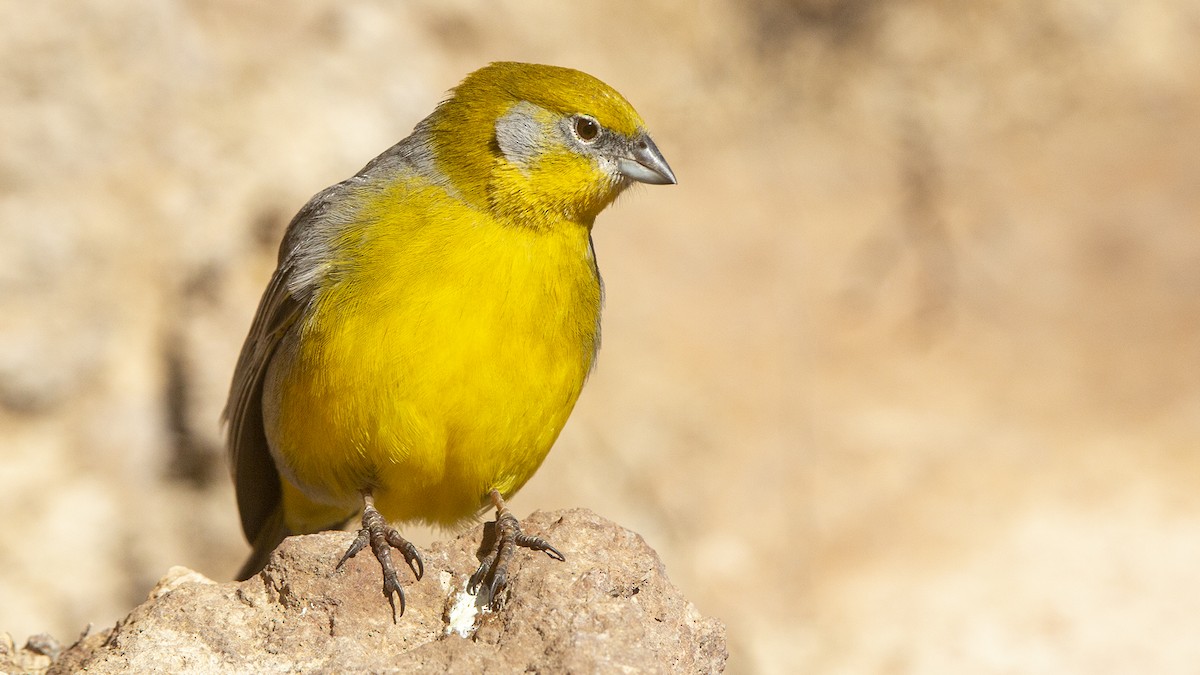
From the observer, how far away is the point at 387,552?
3.82 metres

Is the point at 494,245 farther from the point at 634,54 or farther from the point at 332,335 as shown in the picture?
the point at 634,54

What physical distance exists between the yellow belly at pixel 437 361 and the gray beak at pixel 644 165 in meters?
0.28

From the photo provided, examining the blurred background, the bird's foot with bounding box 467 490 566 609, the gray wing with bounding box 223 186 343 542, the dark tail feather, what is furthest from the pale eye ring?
the blurred background

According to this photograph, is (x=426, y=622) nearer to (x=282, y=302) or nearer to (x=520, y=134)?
(x=282, y=302)

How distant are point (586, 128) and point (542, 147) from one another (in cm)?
20

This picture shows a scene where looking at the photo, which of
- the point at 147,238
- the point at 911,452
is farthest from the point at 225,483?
the point at 911,452

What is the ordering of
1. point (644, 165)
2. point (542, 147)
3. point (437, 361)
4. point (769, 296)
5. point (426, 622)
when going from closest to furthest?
point (426, 622), point (437, 361), point (542, 147), point (644, 165), point (769, 296)

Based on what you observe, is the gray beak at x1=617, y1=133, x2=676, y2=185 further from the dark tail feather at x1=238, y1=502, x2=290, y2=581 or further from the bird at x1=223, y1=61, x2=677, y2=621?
the dark tail feather at x1=238, y1=502, x2=290, y2=581

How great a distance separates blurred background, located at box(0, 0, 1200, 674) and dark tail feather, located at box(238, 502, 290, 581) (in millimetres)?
2360

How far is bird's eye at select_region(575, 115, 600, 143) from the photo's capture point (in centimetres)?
468

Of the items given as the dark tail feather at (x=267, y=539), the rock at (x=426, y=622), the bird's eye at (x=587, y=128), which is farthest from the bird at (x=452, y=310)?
the dark tail feather at (x=267, y=539)

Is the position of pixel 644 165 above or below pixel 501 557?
above

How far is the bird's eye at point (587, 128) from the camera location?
4.68 m

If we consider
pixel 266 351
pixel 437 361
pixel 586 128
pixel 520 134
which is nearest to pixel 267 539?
pixel 266 351
